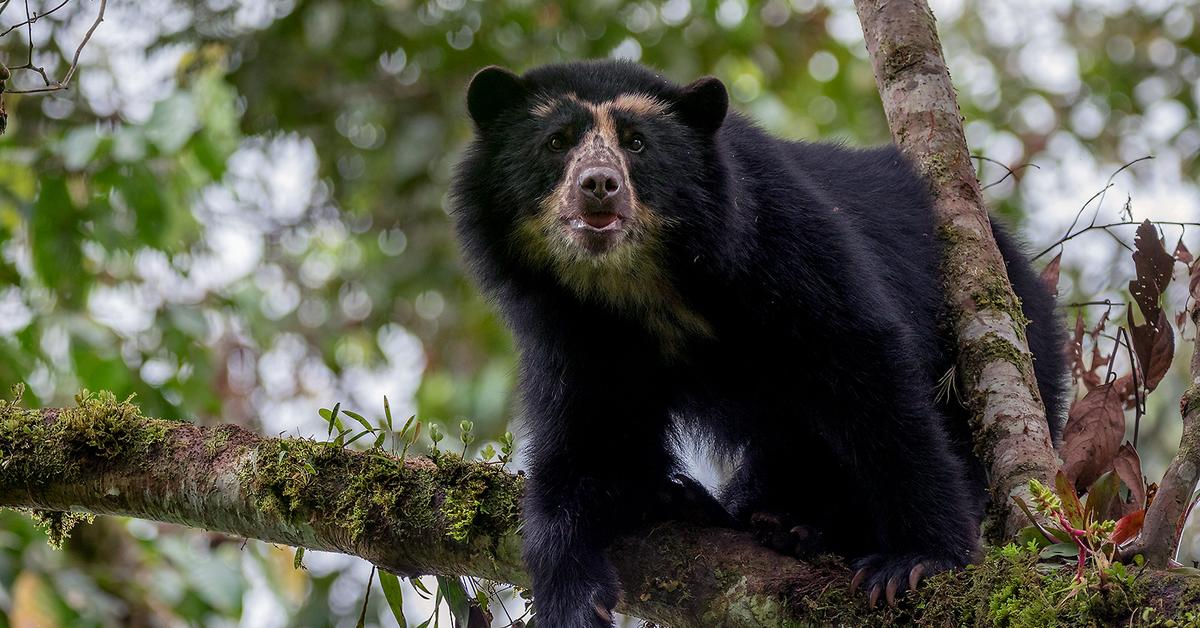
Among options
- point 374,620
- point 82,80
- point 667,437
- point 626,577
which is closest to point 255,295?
point 82,80

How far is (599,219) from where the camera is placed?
397 cm

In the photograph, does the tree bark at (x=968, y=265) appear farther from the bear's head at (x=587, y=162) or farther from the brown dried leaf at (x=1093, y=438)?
the bear's head at (x=587, y=162)

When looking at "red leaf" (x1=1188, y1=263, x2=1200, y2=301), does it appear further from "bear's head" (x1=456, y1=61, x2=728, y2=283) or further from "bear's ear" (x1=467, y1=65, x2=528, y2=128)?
"bear's ear" (x1=467, y1=65, x2=528, y2=128)

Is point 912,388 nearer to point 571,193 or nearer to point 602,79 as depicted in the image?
point 571,193

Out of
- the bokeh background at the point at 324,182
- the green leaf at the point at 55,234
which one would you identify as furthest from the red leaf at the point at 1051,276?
the green leaf at the point at 55,234

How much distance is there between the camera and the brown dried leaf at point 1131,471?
3236mm

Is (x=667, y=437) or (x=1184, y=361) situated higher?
(x=1184, y=361)

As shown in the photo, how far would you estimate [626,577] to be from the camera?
3715 millimetres

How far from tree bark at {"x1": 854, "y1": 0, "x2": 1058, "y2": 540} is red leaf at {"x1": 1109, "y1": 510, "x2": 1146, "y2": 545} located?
54 cm

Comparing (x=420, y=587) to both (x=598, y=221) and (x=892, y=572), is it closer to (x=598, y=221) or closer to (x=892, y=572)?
(x=598, y=221)

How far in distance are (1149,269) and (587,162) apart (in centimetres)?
174

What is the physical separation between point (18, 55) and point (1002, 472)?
611cm

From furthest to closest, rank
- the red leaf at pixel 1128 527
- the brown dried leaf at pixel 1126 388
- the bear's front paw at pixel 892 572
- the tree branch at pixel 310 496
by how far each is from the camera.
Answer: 1. the brown dried leaf at pixel 1126 388
2. the tree branch at pixel 310 496
3. the bear's front paw at pixel 892 572
4. the red leaf at pixel 1128 527

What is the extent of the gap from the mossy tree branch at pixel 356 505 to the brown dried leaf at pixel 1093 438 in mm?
805
